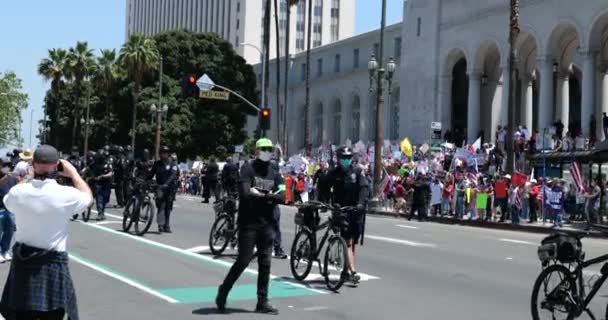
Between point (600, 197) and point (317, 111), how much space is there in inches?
1922

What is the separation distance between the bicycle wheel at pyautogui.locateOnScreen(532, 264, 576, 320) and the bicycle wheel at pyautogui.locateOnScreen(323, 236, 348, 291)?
2.93 m

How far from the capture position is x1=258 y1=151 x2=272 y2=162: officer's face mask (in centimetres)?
907

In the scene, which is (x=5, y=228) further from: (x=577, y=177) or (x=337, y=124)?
(x=337, y=124)

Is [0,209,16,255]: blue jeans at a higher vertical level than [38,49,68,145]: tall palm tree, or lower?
lower

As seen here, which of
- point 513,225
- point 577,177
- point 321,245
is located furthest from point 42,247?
point 577,177

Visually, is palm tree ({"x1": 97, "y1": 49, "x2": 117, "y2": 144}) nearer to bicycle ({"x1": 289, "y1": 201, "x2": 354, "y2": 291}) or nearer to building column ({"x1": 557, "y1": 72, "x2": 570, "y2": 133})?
building column ({"x1": 557, "y1": 72, "x2": 570, "y2": 133})

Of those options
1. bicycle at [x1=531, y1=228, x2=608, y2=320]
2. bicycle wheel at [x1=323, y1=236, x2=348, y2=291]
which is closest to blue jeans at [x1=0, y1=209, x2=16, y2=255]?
bicycle wheel at [x1=323, y1=236, x2=348, y2=291]

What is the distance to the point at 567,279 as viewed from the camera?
7.64 m

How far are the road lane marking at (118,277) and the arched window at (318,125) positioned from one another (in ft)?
192

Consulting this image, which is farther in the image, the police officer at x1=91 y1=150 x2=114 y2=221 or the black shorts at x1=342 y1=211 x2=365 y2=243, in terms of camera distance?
the police officer at x1=91 y1=150 x2=114 y2=221

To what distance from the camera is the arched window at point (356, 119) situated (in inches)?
2566

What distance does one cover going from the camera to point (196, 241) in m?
15.8

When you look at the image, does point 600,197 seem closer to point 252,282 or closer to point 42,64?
point 252,282

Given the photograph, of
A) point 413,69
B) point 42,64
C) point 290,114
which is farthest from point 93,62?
point 413,69
